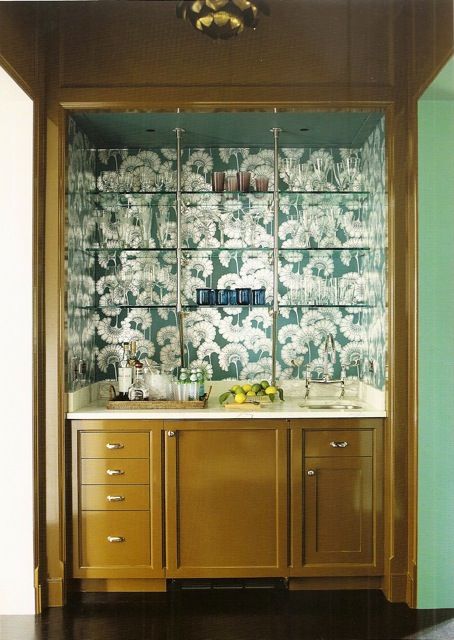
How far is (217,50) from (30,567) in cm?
274

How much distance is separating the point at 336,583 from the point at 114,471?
130 centimetres

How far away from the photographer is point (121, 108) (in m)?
3.56

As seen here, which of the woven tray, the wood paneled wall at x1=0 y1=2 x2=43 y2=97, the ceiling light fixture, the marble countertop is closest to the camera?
the ceiling light fixture

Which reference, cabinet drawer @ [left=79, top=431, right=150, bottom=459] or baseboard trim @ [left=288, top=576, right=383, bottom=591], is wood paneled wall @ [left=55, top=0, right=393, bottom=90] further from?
baseboard trim @ [left=288, top=576, right=383, bottom=591]

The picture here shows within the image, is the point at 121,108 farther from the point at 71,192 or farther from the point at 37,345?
the point at 37,345

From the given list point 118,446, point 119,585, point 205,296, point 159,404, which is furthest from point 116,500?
point 205,296

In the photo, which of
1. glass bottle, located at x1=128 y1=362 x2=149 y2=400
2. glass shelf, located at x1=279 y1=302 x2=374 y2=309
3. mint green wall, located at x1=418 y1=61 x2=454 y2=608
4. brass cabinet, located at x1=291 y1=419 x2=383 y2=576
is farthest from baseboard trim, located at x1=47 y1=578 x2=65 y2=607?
glass shelf, located at x1=279 y1=302 x2=374 y2=309

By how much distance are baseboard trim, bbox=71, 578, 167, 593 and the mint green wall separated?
1.34 meters

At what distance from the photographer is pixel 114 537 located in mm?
3631

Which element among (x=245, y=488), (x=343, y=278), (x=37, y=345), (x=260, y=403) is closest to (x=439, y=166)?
(x=343, y=278)

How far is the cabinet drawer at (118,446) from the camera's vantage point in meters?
3.64

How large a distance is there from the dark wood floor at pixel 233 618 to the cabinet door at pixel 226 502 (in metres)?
0.16

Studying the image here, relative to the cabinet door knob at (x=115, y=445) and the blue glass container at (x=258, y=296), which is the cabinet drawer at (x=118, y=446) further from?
the blue glass container at (x=258, y=296)

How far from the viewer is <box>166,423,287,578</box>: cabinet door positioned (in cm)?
363
